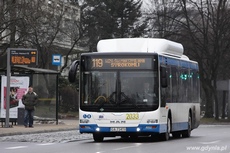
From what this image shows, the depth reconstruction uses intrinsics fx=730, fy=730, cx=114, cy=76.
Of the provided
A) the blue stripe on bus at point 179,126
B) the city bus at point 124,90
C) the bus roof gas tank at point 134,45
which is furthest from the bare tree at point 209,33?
the city bus at point 124,90

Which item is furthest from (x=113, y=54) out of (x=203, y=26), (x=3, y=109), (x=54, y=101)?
(x=203, y=26)

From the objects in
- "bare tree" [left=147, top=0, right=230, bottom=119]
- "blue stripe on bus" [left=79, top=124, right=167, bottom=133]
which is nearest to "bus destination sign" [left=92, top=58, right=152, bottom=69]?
"blue stripe on bus" [left=79, top=124, right=167, bottom=133]

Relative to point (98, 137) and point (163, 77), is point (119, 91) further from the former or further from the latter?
point (98, 137)

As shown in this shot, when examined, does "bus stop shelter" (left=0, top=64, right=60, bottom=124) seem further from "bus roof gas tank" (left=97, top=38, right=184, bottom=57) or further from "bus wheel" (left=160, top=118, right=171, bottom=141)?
"bus wheel" (left=160, top=118, right=171, bottom=141)

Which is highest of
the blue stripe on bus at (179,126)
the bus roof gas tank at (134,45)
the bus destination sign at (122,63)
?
the bus roof gas tank at (134,45)

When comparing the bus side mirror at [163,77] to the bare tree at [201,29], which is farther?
the bare tree at [201,29]

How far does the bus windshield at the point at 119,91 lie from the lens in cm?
2267

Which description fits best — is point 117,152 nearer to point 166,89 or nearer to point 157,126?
point 157,126

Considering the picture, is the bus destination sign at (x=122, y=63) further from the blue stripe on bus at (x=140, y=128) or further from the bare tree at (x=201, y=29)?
the bare tree at (x=201, y=29)

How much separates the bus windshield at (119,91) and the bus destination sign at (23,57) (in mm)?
9827

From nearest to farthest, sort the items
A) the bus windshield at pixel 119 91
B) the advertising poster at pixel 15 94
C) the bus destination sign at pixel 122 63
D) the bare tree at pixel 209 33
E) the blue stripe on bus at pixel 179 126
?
the bus windshield at pixel 119 91 < the bus destination sign at pixel 122 63 < the blue stripe on bus at pixel 179 126 < the advertising poster at pixel 15 94 < the bare tree at pixel 209 33

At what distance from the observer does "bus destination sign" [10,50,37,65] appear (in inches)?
1267

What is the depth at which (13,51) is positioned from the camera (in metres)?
32.2

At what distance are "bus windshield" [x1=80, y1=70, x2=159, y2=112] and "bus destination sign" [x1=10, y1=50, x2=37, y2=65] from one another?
32.2 ft
